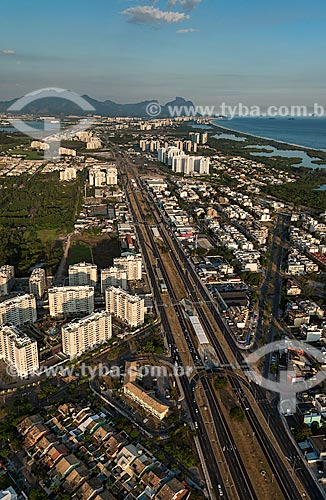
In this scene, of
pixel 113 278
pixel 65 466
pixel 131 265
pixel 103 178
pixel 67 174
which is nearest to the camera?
pixel 65 466

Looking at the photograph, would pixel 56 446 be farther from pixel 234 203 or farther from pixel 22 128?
pixel 22 128

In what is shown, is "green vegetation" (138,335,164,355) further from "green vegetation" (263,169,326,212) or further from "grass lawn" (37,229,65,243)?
"green vegetation" (263,169,326,212)

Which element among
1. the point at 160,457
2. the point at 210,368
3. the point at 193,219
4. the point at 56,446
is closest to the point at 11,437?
the point at 56,446

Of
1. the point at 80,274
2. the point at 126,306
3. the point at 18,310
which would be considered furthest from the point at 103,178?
the point at 126,306

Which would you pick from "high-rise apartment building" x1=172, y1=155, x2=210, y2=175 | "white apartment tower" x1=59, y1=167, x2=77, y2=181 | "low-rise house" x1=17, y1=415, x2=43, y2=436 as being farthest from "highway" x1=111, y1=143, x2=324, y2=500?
"high-rise apartment building" x1=172, y1=155, x2=210, y2=175

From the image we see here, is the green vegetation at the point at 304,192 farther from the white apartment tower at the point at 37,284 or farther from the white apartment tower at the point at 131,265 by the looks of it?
the white apartment tower at the point at 37,284

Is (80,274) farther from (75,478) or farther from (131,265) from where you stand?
(75,478)

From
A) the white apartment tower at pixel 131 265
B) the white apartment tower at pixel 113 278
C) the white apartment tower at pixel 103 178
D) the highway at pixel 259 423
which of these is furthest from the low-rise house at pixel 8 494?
the white apartment tower at pixel 103 178
